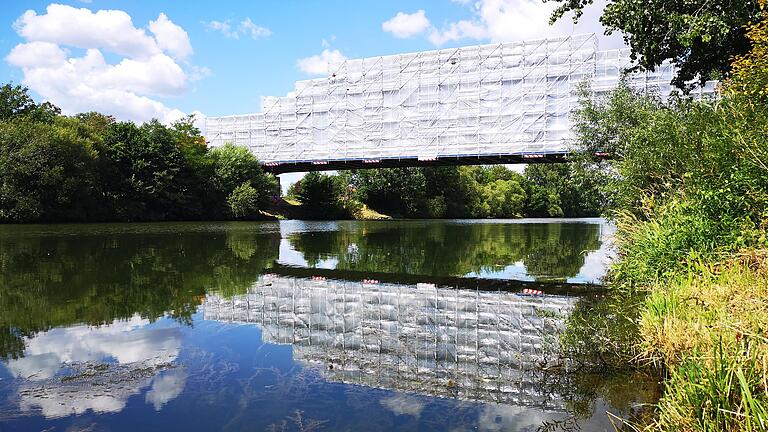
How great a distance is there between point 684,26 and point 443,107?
4619 centimetres

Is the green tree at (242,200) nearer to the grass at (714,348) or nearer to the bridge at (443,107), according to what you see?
the bridge at (443,107)

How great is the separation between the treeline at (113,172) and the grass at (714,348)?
156ft

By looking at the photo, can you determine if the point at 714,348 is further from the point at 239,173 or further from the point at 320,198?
the point at 320,198

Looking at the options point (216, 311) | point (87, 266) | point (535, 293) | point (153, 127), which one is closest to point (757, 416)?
point (216, 311)

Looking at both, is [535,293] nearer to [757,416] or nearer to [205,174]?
[757,416]

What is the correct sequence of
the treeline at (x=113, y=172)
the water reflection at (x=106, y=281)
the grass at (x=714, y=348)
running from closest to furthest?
the grass at (x=714, y=348), the water reflection at (x=106, y=281), the treeline at (x=113, y=172)

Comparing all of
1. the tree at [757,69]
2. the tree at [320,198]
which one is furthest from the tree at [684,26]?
the tree at [320,198]

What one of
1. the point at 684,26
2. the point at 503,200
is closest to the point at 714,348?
the point at 684,26

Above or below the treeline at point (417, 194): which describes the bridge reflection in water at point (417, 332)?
below

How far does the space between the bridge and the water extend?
4214 cm

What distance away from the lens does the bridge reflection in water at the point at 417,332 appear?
258 inches

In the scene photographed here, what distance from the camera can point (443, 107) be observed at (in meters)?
59.6

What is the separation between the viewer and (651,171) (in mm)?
17531

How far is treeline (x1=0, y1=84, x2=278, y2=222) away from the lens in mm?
44156
